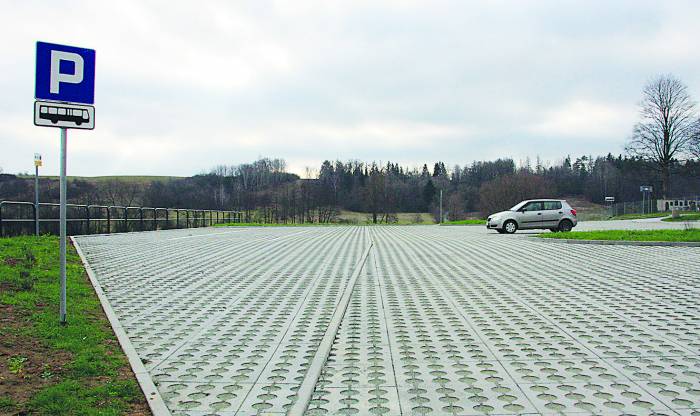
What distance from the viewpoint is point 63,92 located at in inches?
223

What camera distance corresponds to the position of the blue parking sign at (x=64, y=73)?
5.52 m

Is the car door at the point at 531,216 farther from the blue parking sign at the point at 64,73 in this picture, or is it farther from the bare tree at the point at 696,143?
the bare tree at the point at 696,143

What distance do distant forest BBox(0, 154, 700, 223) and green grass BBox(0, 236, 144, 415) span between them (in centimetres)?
5648

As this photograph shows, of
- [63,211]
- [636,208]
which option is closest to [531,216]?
[63,211]

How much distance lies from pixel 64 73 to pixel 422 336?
476cm

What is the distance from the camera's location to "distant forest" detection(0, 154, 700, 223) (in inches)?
2960

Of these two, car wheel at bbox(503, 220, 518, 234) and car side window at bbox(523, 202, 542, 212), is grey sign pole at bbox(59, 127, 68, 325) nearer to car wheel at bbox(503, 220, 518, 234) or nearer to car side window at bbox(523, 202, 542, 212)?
car wheel at bbox(503, 220, 518, 234)

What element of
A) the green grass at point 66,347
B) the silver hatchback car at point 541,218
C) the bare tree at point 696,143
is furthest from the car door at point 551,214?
the bare tree at point 696,143

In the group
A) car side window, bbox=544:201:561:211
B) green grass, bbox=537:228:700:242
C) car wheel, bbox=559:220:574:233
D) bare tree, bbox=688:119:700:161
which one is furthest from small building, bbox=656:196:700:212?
green grass, bbox=537:228:700:242

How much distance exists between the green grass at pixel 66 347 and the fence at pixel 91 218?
7822 mm

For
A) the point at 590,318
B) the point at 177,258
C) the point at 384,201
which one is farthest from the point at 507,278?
the point at 384,201

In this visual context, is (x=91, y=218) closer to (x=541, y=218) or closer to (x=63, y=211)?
(x=63, y=211)

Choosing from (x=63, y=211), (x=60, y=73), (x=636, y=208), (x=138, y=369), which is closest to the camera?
(x=138, y=369)

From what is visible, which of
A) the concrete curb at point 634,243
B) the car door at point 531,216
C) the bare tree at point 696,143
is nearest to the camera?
the concrete curb at point 634,243
